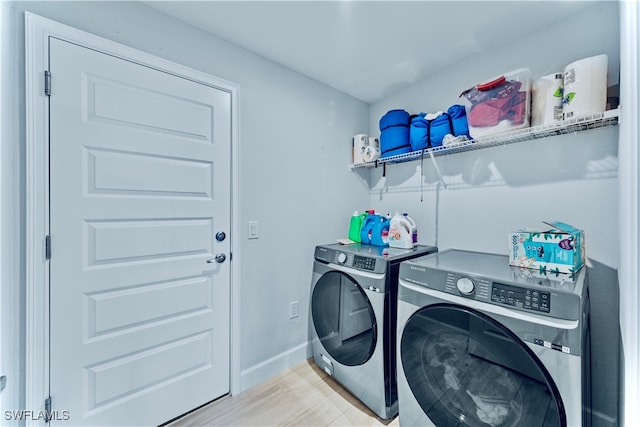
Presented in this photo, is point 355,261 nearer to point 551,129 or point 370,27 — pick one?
point 551,129

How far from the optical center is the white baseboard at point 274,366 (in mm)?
1802

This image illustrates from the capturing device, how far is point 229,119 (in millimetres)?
1711

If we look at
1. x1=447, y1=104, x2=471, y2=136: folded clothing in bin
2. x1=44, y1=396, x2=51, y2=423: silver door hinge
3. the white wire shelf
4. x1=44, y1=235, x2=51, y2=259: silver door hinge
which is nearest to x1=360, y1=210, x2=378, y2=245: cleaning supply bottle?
the white wire shelf

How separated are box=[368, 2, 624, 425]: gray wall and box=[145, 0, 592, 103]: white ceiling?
99 mm

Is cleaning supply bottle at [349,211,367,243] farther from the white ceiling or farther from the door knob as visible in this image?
the white ceiling

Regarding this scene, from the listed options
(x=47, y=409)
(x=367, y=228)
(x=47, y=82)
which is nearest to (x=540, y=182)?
(x=367, y=228)

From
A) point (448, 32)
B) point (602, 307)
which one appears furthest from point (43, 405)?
point (448, 32)

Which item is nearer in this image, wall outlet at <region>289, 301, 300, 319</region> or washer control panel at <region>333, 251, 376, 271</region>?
washer control panel at <region>333, 251, 376, 271</region>

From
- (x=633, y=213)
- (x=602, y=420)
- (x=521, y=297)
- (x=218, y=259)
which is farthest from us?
(x=218, y=259)

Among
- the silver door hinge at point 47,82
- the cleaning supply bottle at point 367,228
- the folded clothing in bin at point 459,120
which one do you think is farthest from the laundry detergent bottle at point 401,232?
the silver door hinge at point 47,82

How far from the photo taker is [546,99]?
53.4 inches

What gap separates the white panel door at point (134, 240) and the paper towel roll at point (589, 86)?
1.88 m

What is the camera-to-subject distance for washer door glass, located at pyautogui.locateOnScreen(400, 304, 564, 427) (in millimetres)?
965

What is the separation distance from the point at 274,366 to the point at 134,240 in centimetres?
132
